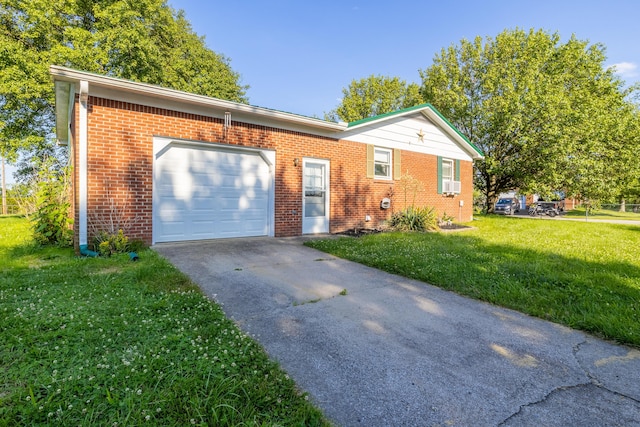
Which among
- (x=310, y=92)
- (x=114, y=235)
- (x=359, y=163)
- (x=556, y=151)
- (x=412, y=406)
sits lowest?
(x=412, y=406)

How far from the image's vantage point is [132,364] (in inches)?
79.1

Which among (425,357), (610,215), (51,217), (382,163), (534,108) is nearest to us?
(425,357)

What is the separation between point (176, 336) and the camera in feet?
7.80

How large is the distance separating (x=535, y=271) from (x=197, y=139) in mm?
6448

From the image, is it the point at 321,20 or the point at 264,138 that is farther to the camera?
the point at 321,20

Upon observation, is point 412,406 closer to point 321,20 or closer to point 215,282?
point 215,282

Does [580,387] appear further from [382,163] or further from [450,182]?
[450,182]

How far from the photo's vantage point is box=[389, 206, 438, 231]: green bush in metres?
9.15

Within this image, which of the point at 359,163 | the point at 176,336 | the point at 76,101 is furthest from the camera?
the point at 359,163

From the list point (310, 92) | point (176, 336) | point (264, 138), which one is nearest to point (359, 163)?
point (264, 138)

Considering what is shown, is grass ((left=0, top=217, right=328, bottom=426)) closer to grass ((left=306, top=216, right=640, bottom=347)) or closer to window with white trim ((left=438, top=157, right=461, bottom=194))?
grass ((left=306, top=216, right=640, bottom=347))

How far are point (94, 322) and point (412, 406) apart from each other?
2521 millimetres

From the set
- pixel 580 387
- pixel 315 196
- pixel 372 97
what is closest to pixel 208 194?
pixel 315 196

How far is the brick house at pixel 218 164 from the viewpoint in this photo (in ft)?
18.4
